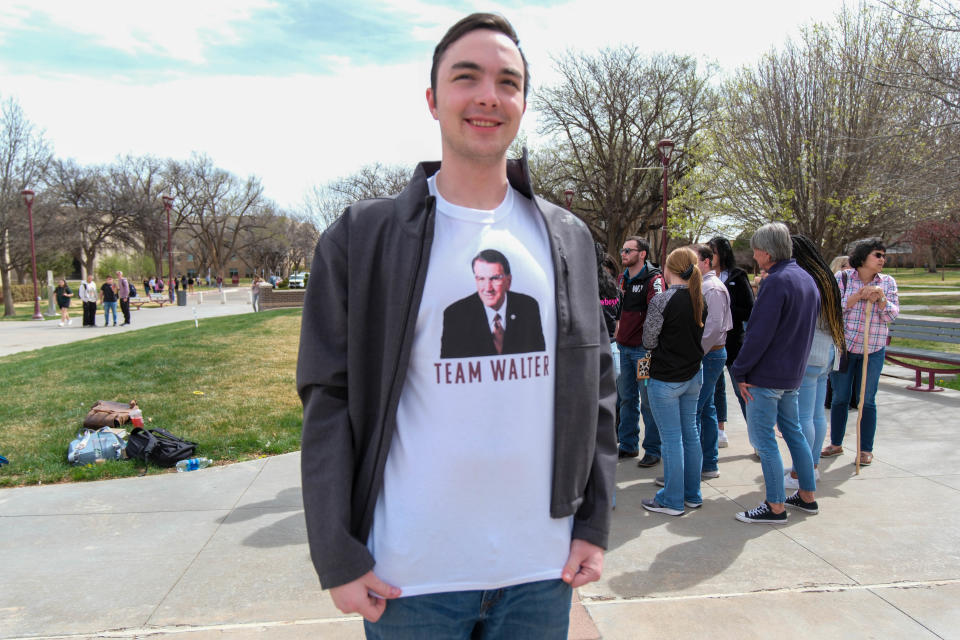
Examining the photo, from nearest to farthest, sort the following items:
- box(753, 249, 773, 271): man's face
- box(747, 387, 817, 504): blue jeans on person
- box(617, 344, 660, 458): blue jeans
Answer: box(747, 387, 817, 504): blue jeans on person
box(753, 249, 773, 271): man's face
box(617, 344, 660, 458): blue jeans

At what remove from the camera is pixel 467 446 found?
1.27m

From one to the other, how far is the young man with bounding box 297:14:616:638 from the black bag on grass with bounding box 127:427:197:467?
5211 mm

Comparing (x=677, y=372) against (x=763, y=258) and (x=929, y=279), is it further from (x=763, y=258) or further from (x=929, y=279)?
(x=929, y=279)

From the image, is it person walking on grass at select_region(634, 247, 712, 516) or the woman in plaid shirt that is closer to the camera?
person walking on grass at select_region(634, 247, 712, 516)

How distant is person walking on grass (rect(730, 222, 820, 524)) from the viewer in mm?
4191

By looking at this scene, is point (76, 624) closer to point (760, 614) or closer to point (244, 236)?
point (760, 614)

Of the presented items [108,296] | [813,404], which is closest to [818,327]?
[813,404]

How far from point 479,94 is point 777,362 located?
3.61m

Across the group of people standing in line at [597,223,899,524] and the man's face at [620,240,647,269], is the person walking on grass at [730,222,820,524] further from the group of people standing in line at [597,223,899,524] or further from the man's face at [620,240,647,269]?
the man's face at [620,240,647,269]

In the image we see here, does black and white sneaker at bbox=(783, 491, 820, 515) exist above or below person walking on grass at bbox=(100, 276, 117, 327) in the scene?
below

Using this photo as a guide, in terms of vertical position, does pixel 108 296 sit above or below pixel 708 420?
above

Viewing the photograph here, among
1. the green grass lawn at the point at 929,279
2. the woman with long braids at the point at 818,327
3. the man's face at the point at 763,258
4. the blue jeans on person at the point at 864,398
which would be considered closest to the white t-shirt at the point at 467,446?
the man's face at the point at 763,258

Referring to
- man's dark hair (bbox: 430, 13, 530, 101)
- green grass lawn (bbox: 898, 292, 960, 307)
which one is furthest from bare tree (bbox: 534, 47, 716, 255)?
man's dark hair (bbox: 430, 13, 530, 101)

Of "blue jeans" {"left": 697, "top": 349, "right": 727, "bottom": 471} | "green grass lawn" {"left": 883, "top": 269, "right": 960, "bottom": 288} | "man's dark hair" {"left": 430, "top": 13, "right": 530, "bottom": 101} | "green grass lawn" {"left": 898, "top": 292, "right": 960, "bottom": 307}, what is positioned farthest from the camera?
"green grass lawn" {"left": 883, "top": 269, "right": 960, "bottom": 288}
